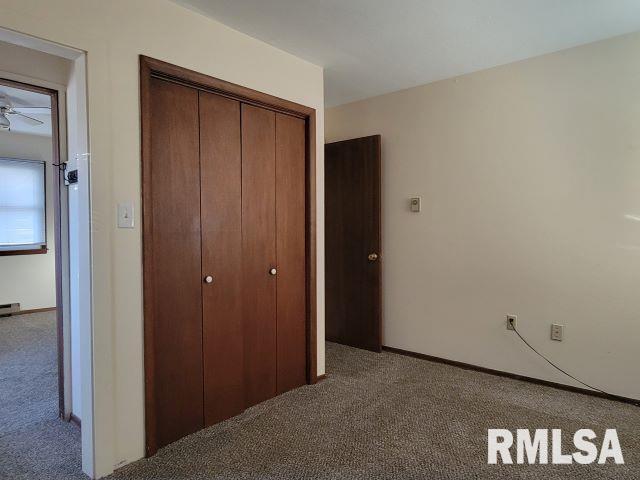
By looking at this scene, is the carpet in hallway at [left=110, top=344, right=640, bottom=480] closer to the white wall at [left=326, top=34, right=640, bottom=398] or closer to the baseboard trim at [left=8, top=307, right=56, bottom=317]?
the white wall at [left=326, top=34, right=640, bottom=398]

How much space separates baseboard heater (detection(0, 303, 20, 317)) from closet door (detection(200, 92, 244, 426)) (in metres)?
4.36

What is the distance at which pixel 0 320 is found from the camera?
484cm

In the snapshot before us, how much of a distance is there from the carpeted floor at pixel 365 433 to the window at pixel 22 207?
2789 millimetres

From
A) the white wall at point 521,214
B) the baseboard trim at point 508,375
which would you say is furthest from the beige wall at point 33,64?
the baseboard trim at point 508,375

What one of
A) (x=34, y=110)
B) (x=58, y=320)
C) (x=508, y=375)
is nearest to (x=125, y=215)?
(x=58, y=320)

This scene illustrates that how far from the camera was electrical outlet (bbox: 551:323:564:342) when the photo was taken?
9.10 feet

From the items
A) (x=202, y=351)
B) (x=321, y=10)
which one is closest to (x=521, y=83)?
(x=321, y=10)

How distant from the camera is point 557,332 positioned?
2789 millimetres

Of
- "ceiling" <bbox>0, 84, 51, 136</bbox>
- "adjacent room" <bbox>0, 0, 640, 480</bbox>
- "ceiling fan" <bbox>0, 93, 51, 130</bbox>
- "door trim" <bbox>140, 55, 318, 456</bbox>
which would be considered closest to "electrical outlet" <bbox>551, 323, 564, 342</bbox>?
"adjacent room" <bbox>0, 0, 640, 480</bbox>

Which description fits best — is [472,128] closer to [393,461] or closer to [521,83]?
[521,83]

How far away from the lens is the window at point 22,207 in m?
5.04

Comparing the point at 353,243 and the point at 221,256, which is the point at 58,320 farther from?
the point at 353,243

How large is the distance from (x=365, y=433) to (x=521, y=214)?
1.92 m

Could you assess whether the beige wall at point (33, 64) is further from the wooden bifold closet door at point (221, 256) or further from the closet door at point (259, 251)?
the closet door at point (259, 251)
